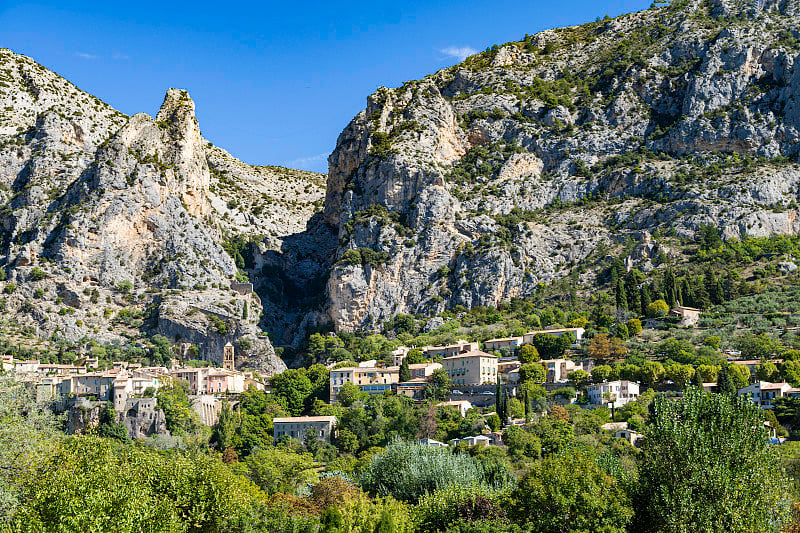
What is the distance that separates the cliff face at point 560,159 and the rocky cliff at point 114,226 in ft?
52.4

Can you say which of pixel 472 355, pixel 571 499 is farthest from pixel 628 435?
pixel 571 499

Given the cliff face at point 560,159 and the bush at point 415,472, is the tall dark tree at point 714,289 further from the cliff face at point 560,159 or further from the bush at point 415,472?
the bush at point 415,472

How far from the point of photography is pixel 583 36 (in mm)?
167625

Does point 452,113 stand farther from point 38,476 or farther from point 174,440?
point 38,476

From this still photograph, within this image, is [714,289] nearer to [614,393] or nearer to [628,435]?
[614,393]

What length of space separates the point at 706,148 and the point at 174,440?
87180mm

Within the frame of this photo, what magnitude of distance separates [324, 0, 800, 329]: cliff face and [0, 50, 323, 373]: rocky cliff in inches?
628

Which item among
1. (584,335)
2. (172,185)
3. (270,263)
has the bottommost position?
(584,335)

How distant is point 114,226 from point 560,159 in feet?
210

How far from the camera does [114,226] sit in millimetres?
123312

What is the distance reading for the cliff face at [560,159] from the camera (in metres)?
127

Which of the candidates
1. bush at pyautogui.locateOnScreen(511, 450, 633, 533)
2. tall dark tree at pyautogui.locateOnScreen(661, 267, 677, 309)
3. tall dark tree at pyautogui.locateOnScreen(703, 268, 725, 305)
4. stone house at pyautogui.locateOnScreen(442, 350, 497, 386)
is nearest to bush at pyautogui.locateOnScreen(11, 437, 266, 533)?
bush at pyautogui.locateOnScreen(511, 450, 633, 533)

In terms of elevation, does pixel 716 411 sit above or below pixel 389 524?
above

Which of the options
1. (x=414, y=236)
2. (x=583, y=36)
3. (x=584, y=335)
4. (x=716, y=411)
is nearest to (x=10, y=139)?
(x=414, y=236)
